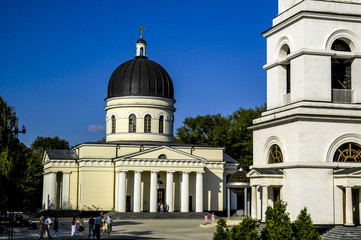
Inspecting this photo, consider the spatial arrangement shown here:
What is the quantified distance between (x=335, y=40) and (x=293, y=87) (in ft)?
10.2

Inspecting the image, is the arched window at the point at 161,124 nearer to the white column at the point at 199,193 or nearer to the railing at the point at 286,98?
the white column at the point at 199,193

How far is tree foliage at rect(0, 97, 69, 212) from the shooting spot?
1377 inches

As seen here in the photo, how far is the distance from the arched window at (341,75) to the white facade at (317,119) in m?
0.05

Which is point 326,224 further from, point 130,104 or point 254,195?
point 130,104

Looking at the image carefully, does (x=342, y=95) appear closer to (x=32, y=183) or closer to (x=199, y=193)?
(x=199, y=193)

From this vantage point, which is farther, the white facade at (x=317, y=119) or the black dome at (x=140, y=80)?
the black dome at (x=140, y=80)

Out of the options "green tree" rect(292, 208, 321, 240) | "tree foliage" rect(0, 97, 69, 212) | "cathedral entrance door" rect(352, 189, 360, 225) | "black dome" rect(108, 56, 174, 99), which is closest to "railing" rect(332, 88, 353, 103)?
"cathedral entrance door" rect(352, 189, 360, 225)

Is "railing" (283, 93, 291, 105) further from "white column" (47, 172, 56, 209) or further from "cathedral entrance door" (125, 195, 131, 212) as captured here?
"white column" (47, 172, 56, 209)

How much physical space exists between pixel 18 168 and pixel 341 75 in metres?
22.7

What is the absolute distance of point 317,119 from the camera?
80.8 feet

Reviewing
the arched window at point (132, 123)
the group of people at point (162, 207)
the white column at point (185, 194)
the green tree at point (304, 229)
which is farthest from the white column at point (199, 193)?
the green tree at point (304, 229)

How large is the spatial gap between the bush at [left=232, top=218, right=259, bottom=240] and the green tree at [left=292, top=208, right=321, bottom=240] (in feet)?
5.05

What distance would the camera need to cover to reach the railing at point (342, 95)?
2571 centimetres

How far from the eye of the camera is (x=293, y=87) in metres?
25.6
